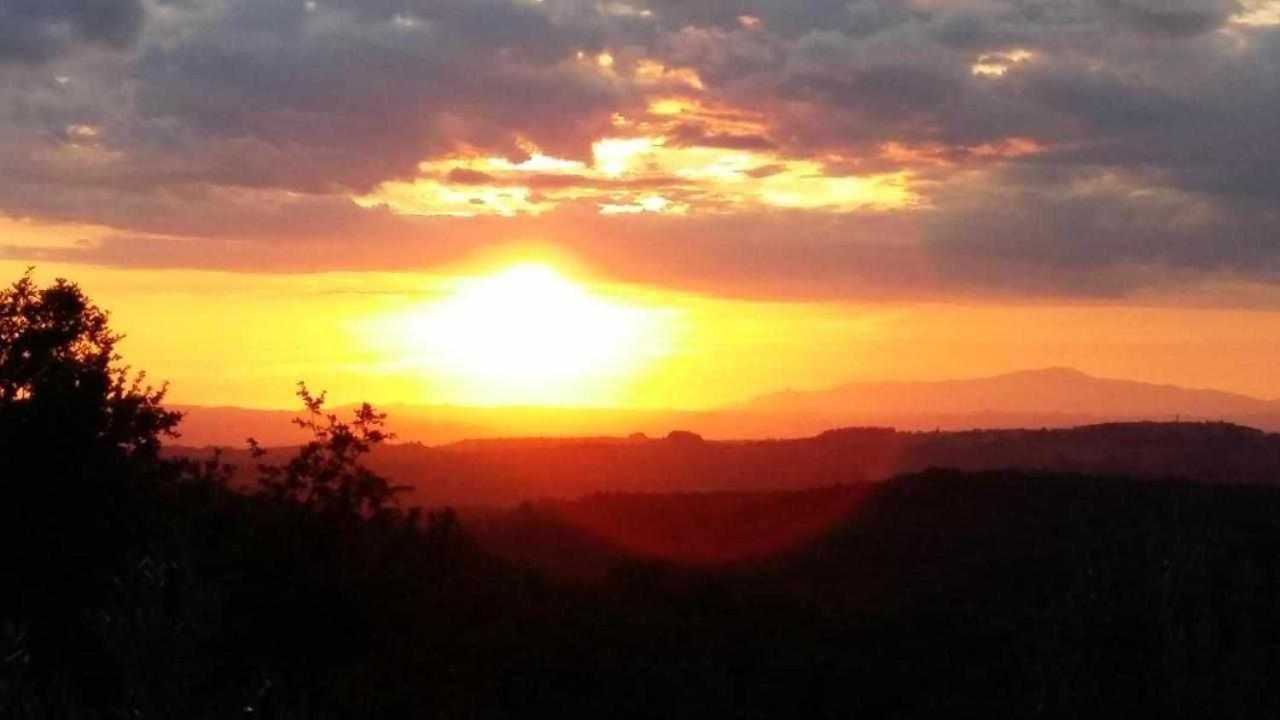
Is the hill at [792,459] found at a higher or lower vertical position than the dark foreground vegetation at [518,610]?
higher

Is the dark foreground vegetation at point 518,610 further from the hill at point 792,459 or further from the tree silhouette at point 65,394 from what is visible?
the hill at point 792,459

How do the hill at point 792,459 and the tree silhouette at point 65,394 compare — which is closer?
the tree silhouette at point 65,394

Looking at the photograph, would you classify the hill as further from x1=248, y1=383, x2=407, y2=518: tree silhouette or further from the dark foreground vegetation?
x1=248, y1=383, x2=407, y2=518: tree silhouette

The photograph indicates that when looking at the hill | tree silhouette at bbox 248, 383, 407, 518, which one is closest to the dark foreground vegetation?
tree silhouette at bbox 248, 383, 407, 518

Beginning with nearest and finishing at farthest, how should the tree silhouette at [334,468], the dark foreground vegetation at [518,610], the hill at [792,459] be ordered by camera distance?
1. the dark foreground vegetation at [518,610]
2. the tree silhouette at [334,468]
3. the hill at [792,459]

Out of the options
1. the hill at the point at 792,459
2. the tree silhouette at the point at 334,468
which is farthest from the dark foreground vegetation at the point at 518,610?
the hill at the point at 792,459

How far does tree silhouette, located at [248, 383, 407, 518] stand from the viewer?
2536 centimetres

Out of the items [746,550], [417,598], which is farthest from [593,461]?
[417,598]

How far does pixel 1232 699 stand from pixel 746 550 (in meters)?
20.6

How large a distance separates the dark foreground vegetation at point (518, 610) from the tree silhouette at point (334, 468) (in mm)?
49

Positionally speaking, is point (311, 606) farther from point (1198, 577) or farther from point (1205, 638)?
point (1198, 577)

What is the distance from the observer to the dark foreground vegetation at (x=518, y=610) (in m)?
20.7

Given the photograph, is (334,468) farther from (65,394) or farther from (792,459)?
(792,459)

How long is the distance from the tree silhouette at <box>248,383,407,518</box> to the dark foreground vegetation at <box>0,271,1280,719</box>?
0.16ft
